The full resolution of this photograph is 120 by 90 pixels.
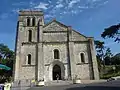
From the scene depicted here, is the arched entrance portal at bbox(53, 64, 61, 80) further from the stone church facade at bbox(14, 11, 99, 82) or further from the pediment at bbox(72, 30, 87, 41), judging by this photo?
the pediment at bbox(72, 30, 87, 41)

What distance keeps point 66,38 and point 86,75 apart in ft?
26.4

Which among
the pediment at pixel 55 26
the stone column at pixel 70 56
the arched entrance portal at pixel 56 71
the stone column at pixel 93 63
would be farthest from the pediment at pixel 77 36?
the arched entrance portal at pixel 56 71

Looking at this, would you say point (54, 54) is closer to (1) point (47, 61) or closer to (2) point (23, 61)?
(1) point (47, 61)

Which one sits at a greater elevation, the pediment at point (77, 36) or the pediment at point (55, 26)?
the pediment at point (55, 26)

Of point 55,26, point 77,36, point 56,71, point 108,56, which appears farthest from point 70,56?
point 108,56

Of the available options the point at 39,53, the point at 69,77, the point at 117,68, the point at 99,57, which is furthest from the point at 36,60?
the point at 99,57

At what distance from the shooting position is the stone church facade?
95.1 feet

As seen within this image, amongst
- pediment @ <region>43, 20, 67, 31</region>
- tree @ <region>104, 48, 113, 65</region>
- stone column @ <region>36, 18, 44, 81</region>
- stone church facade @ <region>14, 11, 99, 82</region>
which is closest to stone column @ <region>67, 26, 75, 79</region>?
stone church facade @ <region>14, 11, 99, 82</region>

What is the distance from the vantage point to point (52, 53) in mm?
30438

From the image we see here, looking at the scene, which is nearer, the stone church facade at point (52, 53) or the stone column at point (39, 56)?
the stone column at point (39, 56)

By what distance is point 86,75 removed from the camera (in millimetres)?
29203

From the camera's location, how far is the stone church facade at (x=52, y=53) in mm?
28984

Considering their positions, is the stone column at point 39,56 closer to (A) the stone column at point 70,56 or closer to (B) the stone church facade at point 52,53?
(B) the stone church facade at point 52,53

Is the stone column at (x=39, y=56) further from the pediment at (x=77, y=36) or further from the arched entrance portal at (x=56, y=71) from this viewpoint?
the pediment at (x=77, y=36)
